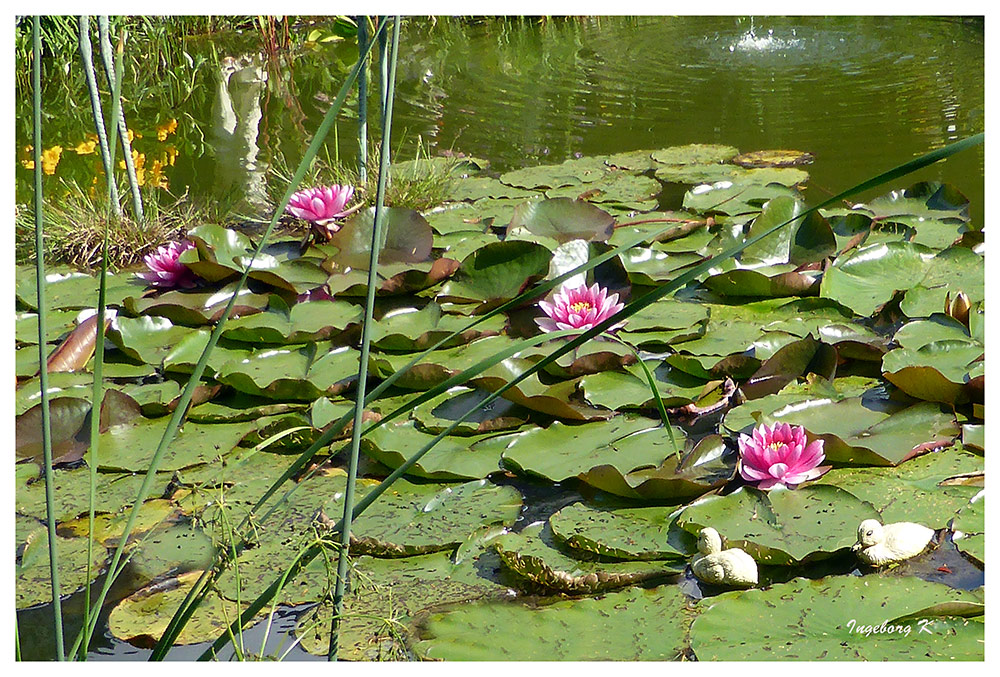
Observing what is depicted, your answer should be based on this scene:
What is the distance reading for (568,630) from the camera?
4.27 feet

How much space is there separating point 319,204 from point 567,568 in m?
1.58

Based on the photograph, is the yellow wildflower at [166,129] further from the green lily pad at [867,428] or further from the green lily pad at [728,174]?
the green lily pad at [867,428]

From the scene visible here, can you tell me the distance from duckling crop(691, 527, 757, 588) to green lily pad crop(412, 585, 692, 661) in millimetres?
57

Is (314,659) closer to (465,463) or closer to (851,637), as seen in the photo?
(465,463)

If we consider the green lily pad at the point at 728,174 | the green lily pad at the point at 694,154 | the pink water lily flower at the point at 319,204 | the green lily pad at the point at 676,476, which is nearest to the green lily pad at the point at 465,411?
the green lily pad at the point at 676,476

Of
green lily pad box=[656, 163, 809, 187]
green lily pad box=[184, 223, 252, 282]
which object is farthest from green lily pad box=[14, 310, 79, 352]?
green lily pad box=[656, 163, 809, 187]

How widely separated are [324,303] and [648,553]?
1.24m

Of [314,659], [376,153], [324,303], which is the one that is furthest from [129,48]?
[314,659]

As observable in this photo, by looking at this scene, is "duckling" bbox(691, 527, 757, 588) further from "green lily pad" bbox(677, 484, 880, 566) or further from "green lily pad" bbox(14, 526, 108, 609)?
"green lily pad" bbox(14, 526, 108, 609)

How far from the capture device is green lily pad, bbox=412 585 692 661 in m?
1.26

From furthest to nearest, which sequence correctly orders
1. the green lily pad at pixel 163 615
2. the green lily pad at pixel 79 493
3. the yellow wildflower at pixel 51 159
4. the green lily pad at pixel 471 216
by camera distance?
the yellow wildflower at pixel 51 159 < the green lily pad at pixel 471 216 < the green lily pad at pixel 79 493 < the green lily pad at pixel 163 615

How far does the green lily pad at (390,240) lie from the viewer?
8.33 feet

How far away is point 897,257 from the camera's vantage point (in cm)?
227

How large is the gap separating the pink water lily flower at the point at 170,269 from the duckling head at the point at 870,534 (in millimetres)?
1911
